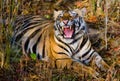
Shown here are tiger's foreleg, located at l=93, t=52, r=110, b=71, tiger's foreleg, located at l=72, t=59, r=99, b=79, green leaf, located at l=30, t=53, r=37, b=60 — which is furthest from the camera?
green leaf, located at l=30, t=53, r=37, b=60

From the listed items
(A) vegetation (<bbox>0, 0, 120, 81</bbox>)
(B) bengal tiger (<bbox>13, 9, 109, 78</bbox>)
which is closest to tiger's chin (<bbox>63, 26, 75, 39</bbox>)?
(B) bengal tiger (<bbox>13, 9, 109, 78</bbox>)

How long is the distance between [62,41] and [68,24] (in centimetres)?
27

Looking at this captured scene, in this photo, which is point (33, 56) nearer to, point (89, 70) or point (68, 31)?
point (68, 31)

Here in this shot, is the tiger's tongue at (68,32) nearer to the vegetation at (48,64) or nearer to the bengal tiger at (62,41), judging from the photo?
the bengal tiger at (62,41)

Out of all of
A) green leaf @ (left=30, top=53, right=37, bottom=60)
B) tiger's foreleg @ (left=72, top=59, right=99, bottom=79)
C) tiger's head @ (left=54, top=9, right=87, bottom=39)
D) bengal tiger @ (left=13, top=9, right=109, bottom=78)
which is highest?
tiger's head @ (left=54, top=9, right=87, bottom=39)

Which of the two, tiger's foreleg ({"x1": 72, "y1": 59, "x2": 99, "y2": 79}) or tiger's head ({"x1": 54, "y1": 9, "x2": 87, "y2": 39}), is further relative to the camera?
tiger's head ({"x1": 54, "y1": 9, "x2": 87, "y2": 39})

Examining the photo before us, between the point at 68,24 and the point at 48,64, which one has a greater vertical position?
the point at 68,24

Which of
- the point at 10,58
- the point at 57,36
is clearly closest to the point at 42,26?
the point at 57,36

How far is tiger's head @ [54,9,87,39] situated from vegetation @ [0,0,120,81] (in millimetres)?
151

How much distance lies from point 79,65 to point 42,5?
176cm

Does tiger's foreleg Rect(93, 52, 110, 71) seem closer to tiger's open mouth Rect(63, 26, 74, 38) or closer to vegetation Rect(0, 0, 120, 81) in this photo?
vegetation Rect(0, 0, 120, 81)

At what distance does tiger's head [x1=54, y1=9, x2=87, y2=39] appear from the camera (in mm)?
5000

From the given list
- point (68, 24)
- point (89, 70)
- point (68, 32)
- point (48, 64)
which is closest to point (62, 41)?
point (68, 32)

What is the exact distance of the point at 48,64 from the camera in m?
4.88
